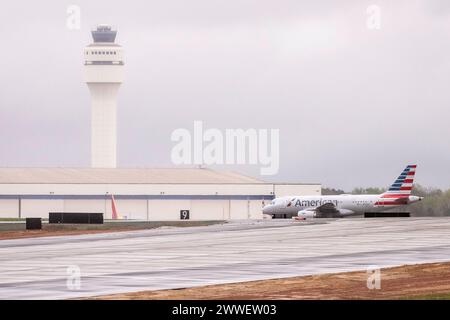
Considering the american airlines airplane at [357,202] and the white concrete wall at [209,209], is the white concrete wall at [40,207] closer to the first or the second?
the white concrete wall at [209,209]

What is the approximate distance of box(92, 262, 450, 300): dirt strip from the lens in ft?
127

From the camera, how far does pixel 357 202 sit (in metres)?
141

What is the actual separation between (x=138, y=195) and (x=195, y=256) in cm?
11754

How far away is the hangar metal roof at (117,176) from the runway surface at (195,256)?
8617cm

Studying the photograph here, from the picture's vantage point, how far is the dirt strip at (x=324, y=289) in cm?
3875

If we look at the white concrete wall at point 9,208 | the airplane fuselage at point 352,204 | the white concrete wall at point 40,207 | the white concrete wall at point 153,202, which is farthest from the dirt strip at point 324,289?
the white concrete wall at point 153,202

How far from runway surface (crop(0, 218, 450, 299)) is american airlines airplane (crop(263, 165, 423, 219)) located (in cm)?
4135

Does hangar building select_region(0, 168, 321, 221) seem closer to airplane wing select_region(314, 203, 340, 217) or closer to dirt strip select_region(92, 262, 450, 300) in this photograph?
airplane wing select_region(314, 203, 340, 217)

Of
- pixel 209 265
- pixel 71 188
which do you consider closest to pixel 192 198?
pixel 71 188

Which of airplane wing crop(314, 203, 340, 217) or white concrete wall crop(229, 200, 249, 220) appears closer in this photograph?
airplane wing crop(314, 203, 340, 217)

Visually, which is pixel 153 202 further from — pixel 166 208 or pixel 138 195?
pixel 138 195
